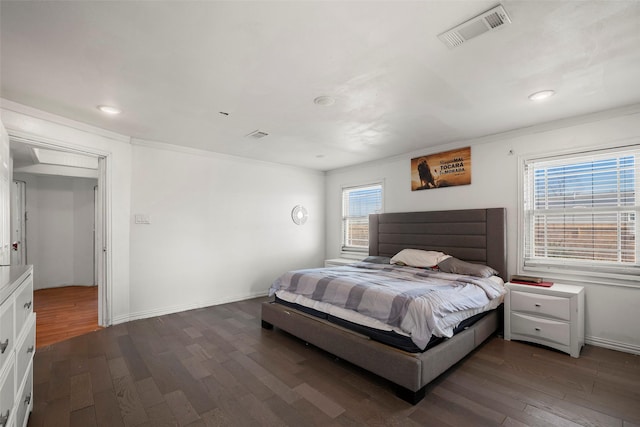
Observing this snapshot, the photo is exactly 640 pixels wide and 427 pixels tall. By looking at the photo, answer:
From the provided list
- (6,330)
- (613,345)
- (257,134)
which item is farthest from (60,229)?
(613,345)

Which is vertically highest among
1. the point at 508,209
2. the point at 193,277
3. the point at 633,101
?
the point at 633,101

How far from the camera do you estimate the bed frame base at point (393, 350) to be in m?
2.13

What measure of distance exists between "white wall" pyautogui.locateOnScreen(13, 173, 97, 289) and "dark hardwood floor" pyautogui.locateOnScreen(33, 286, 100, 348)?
11.9 inches

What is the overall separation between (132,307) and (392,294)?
3481mm

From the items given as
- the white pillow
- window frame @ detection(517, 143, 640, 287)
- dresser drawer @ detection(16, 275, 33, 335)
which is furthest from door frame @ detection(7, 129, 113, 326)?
window frame @ detection(517, 143, 640, 287)

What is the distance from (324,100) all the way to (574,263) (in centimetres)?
329

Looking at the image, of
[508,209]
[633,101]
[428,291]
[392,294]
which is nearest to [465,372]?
[428,291]

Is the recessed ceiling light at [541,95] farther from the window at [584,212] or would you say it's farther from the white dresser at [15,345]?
the white dresser at [15,345]

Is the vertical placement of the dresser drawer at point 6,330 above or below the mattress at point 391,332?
above

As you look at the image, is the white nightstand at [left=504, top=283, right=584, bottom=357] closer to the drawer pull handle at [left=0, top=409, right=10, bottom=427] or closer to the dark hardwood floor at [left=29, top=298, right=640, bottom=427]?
the dark hardwood floor at [left=29, top=298, right=640, bottom=427]

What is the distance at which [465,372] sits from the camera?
2.55 meters

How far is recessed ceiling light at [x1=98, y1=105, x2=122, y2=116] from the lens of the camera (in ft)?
9.63

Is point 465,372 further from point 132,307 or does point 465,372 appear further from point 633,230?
point 132,307

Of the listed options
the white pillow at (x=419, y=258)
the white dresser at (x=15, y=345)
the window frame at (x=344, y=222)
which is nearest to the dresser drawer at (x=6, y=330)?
the white dresser at (x=15, y=345)
